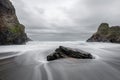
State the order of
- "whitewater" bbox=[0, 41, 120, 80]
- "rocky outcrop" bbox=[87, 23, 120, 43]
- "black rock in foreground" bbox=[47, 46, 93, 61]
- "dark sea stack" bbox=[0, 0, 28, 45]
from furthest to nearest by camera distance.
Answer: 1. "rocky outcrop" bbox=[87, 23, 120, 43]
2. "dark sea stack" bbox=[0, 0, 28, 45]
3. "black rock in foreground" bbox=[47, 46, 93, 61]
4. "whitewater" bbox=[0, 41, 120, 80]

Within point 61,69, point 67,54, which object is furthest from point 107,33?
point 61,69

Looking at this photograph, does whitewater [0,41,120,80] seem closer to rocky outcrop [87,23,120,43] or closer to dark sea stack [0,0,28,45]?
dark sea stack [0,0,28,45]

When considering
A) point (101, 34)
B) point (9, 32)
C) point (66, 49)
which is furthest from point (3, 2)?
point (101, 34)

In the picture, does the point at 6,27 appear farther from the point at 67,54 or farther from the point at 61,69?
the point at 61,69

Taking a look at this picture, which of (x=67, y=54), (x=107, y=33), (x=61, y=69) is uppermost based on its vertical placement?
(x=107, y=33)

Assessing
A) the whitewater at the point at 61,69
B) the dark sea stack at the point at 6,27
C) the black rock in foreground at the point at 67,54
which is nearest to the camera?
the whitewater at the point at 61,69

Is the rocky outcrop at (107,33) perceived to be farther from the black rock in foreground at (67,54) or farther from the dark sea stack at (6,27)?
the black rock in foreground at (67,54)

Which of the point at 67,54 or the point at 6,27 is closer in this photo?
the point at 67,54

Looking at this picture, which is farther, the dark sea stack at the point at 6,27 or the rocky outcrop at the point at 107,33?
the rocky outcrop at the point at 107,33

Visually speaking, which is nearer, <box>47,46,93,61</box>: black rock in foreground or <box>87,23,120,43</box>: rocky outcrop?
<box>47,46,93,61</box>: black rock in foreground

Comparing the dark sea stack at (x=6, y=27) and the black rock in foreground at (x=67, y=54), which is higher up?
the dark sea stack at (x=6, y=27)

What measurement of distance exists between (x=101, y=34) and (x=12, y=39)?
4238 inches

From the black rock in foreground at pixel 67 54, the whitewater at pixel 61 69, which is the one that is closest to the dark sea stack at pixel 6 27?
the whitewater at pixel 61 69

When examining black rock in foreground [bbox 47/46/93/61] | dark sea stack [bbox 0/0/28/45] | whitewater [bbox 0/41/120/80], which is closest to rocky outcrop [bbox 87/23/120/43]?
dark sea stack [bbox 0/0/28/45]
